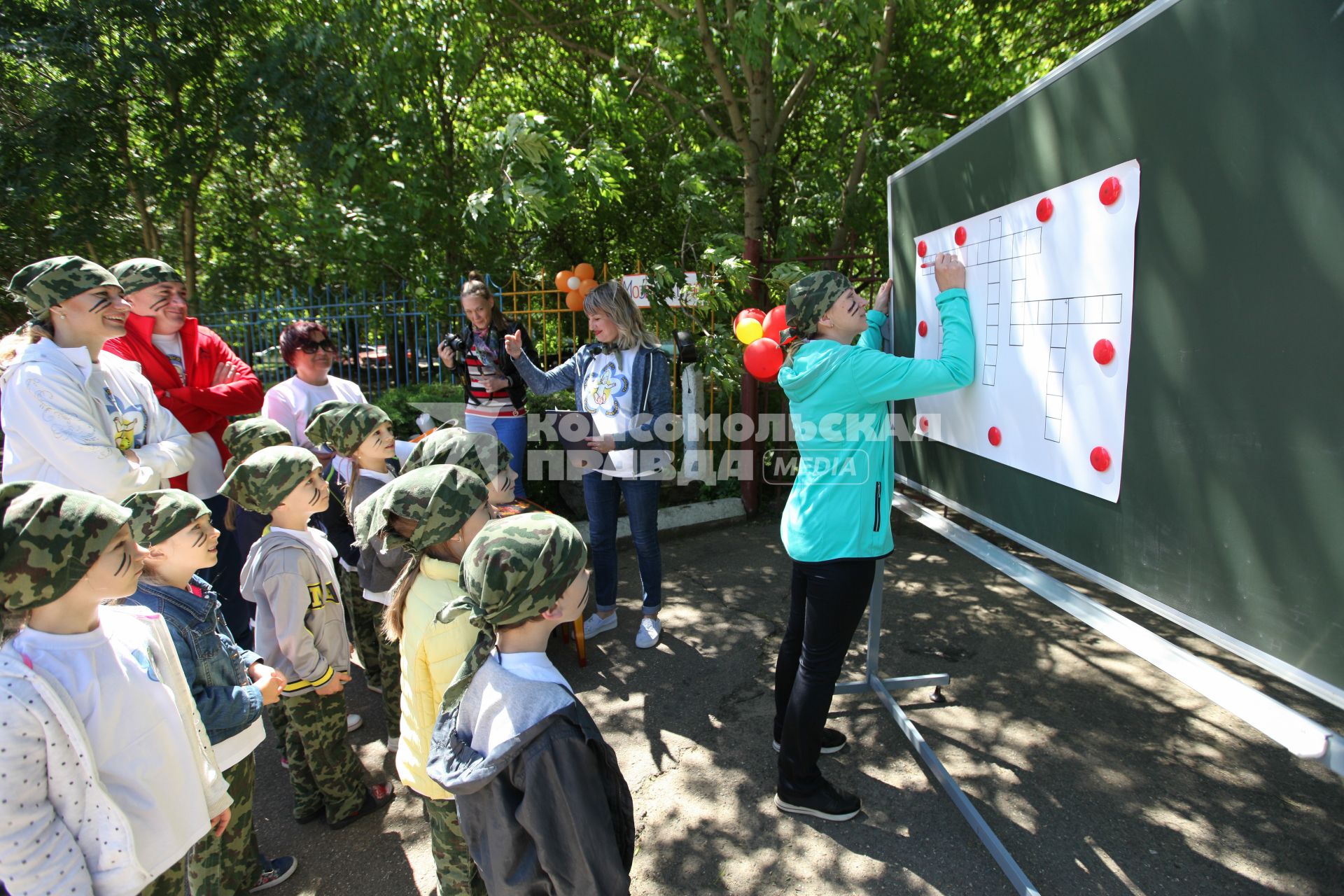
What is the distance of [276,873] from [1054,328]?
117 inches

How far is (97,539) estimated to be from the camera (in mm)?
1457

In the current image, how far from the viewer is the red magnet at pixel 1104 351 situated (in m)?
2.01

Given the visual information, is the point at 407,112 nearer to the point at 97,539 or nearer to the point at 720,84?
the point at 720,84

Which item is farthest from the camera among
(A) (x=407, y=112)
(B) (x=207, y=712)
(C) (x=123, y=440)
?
(A) (x=407, y=112)

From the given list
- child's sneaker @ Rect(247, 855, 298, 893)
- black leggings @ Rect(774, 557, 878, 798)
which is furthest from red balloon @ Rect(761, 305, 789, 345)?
child's sneaker @ Rect(247, 855, 298, 893)

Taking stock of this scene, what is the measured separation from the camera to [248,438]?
2859 mm

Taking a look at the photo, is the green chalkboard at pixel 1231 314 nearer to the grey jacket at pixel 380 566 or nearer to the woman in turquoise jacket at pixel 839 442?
the woman in turquoise jacket at pixel 839 442

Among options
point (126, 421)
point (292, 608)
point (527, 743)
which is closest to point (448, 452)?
point (292, 608)

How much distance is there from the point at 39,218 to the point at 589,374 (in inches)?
335

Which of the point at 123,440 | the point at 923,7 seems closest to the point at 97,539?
the point at 123,440

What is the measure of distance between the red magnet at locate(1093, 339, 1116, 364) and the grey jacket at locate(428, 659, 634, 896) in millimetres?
1643

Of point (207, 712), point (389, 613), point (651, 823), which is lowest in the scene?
point (651, 823)

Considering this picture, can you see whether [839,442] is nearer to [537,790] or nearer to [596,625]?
[537,790]

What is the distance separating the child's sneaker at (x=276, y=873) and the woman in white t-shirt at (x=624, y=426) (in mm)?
1873
